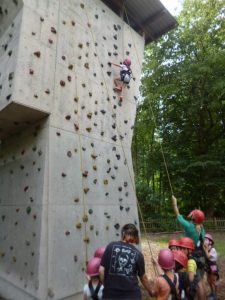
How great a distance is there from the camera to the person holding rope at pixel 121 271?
247 centimetres

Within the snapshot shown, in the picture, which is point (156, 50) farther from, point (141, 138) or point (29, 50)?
point (29, 50)

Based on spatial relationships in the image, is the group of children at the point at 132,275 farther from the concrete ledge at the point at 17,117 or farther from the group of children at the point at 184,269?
the concrete ledge at the point at 17,117

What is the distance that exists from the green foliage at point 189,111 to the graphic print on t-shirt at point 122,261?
1263cm

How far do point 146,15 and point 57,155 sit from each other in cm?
523

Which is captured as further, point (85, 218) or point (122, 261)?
point (85, 218)

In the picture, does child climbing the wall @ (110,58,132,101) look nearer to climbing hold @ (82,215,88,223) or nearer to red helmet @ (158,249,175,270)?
climbing hold @ (82,215,88,223)

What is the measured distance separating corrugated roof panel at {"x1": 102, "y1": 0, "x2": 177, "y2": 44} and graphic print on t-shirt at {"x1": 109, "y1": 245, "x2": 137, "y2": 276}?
20.4 feet

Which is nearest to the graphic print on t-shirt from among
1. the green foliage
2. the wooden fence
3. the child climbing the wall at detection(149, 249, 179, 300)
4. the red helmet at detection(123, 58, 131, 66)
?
the child climbing the wall at detection(149, 249, 179, 300)

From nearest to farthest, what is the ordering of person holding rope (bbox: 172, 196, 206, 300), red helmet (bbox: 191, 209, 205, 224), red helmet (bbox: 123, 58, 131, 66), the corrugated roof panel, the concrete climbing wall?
person holding rope (bbox: 172, 196, 206, 300) → red helmet (bbox: 191, 209, 205, 224) → the concrete climbing wall → red helmet (bbox: 123, 58, 131, 66) → the corrugated roof panel

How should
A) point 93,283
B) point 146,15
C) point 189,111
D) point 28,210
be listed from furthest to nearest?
1. point 189,111
2. point 146,15
3. point 28,210
4. point 93,283

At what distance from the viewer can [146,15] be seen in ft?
25.1

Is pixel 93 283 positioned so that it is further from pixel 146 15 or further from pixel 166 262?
pixel 146 15

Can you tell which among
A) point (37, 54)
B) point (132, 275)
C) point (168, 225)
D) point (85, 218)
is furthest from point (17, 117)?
point (168, 225)

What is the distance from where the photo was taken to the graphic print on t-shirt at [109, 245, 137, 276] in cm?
251
